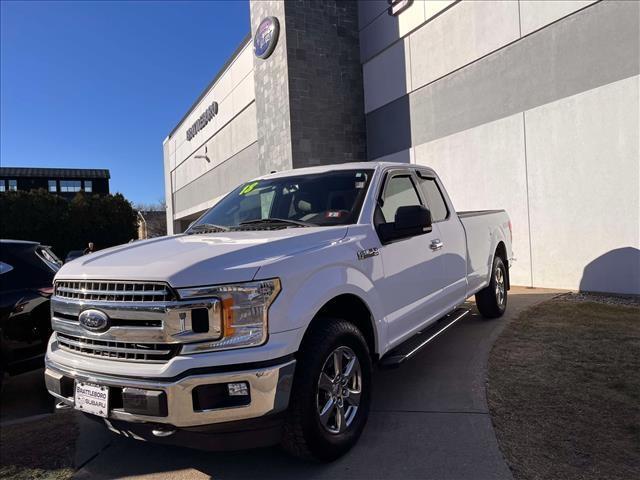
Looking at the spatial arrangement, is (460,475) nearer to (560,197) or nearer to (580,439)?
(580,439)

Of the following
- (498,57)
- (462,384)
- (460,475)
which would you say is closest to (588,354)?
(462,384)

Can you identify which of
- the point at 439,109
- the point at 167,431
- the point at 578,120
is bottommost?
the point at 167,431

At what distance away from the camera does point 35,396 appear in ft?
16.7

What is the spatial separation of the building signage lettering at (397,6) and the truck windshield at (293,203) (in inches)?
405

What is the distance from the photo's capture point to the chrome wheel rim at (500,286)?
21.7 ft

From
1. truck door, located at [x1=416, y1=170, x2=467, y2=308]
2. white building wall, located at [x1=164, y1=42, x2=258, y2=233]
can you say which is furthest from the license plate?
white building wall, located at [x1=164, y1=42, x2=258, y2=233]

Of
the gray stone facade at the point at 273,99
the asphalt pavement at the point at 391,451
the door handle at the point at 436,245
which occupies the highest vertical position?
the gray stone facade at the point at 273,99

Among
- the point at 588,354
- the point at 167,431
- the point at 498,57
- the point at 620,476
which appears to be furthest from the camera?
the point at 498,57

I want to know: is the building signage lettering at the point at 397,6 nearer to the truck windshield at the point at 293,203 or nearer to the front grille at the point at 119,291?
the truck windshield at the point at 293,203

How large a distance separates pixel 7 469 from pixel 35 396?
190 cm

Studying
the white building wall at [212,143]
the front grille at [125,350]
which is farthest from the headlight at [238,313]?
the white building wall at [212,143]

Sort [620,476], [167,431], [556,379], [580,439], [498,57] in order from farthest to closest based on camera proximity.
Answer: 1. [498,57]
2. [556,379]
3. [580,439]
4. [620,476]
5. [167,431]

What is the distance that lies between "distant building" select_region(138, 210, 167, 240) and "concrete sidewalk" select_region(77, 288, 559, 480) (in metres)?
58.6

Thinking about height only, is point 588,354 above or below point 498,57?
below
